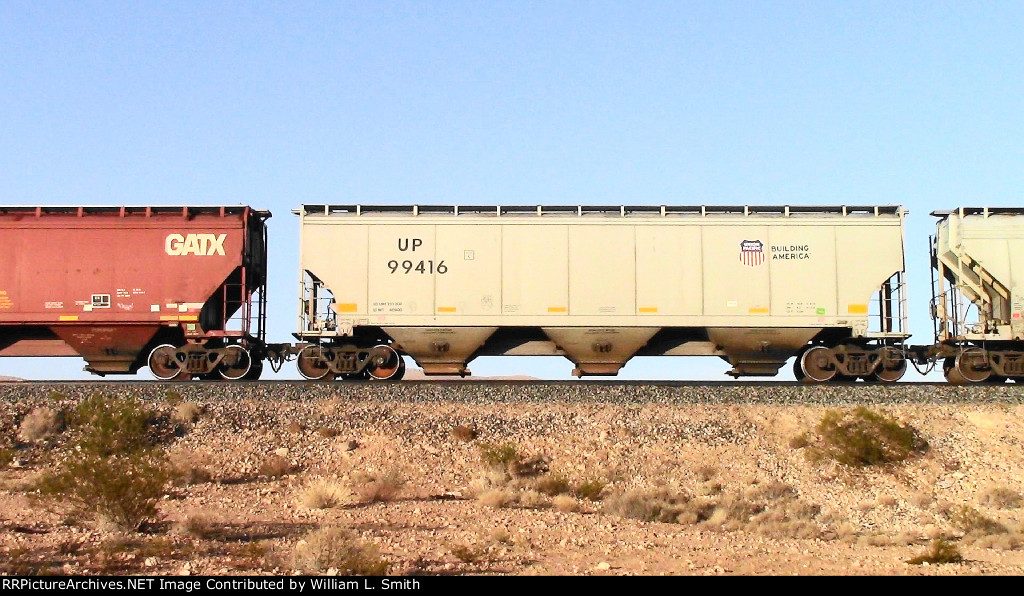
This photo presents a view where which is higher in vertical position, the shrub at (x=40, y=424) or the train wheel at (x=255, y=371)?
the train wheel at (x=255, y=371)

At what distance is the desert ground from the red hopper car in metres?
2.36

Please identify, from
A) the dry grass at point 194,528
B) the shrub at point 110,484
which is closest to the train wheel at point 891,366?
the dry grass at point 194,528

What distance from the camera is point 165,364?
19.4m

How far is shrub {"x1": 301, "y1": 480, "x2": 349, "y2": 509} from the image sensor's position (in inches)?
470

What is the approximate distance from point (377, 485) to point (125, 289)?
10019 mm

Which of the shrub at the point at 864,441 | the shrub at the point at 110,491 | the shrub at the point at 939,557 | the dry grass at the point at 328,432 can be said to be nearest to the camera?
the shrub at the point at 939,557

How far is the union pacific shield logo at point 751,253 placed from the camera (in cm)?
1939

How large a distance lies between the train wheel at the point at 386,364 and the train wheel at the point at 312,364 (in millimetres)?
1035

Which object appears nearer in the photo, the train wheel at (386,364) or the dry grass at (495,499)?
the dry grass at (495,499)

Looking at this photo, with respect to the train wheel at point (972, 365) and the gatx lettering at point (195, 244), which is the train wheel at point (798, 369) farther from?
the gatx lettering at point (195, 244)

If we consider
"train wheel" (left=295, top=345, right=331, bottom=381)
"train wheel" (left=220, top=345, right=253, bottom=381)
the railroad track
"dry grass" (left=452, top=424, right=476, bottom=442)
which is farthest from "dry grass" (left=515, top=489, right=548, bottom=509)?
"train wheel" (left=220, top=345, right=253, bottom=381)

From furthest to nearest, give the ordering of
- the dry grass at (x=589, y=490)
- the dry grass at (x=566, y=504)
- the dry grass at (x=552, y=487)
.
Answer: the dry grass at (x=552, y=487)
the dry grass at (x=589, y=490)
the dry grass at (x=566, y=504)

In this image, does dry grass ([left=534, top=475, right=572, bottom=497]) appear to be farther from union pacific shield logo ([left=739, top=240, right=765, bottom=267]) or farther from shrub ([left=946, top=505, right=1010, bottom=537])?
union pacific shield logo ([left=739, top=240, right=765, bottom=267])
